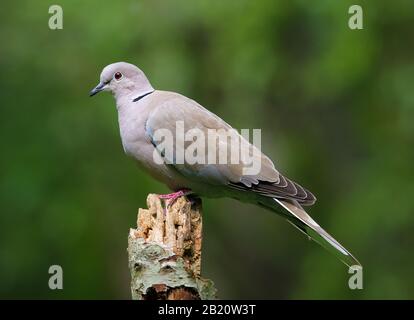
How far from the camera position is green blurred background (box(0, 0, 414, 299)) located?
28.8 feet

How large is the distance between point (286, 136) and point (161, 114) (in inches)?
154

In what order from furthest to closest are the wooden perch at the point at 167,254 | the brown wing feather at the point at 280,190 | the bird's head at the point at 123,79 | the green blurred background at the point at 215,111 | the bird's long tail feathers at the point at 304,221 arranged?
the green blurred background at the point at 215,111 < the bird's head at the point at 123,79 < the brown wing feather at the point at 280,190 < the bird's long tail feathers at the point at 304,221 < the wooden perch at the point at 167,254

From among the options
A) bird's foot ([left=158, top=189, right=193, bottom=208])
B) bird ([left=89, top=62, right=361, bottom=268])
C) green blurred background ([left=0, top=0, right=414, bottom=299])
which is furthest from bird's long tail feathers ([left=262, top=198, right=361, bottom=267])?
green blurred background ([left=0, top=0, right=414, bottom=299])

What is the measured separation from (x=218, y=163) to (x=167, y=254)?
104 cm

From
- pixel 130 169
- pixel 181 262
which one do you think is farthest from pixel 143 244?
pixel 130 169

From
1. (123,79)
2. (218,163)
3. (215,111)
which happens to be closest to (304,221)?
(218,163)

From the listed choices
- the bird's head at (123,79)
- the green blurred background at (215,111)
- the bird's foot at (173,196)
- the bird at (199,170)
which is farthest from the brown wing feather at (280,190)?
the green blurred background at (215,111)

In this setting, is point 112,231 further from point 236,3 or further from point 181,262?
point 181,262

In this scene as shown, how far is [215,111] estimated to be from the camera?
950 centimetres

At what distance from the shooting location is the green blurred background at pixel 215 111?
28.8 feet

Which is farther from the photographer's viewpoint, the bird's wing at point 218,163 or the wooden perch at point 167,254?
the bird's wing at point 218,163

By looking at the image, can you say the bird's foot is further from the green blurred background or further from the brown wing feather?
the green blurred background

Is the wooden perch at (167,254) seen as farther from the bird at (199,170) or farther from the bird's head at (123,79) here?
the bird's head at (123,79)

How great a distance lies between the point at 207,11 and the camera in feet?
28.7
